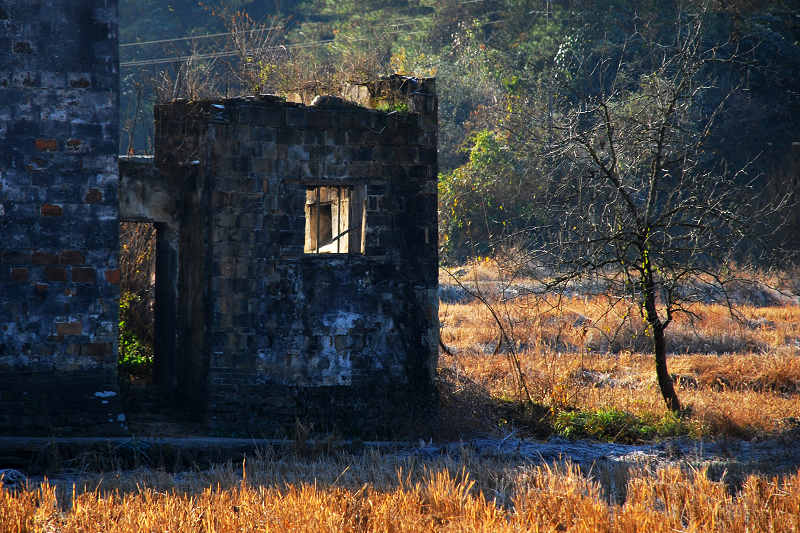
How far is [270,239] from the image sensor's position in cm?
1093

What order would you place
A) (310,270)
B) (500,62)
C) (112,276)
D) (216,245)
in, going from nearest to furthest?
(112,276) → (216,245) → (310,270) → (500,62)

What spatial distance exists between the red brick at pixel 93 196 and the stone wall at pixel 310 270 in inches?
48.0

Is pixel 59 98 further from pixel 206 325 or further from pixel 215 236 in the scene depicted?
pixel 206 325

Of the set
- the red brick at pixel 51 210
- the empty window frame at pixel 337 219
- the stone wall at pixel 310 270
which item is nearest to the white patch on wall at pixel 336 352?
the stone wall at pixel 310 270

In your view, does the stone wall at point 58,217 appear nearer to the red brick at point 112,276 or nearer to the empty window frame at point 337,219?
the red brick at point 112,276

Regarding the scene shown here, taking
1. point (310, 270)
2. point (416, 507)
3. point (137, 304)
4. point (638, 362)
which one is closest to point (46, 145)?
point (310, 270)

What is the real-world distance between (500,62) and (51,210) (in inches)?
1024

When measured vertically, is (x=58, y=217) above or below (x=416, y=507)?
above

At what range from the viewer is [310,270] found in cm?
1104

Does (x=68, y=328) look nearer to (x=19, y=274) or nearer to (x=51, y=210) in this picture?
(x=19, y=274)

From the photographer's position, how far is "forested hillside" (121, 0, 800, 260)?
2811 centimetres

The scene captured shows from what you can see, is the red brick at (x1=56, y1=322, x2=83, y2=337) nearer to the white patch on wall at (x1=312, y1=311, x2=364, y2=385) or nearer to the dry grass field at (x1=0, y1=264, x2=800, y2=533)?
the dry grass field at (x1=0, y1=264, x2=800, y2=533)

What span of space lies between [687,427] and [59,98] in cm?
795

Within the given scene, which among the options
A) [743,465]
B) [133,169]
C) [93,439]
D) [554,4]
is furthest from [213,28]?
[743,465]
